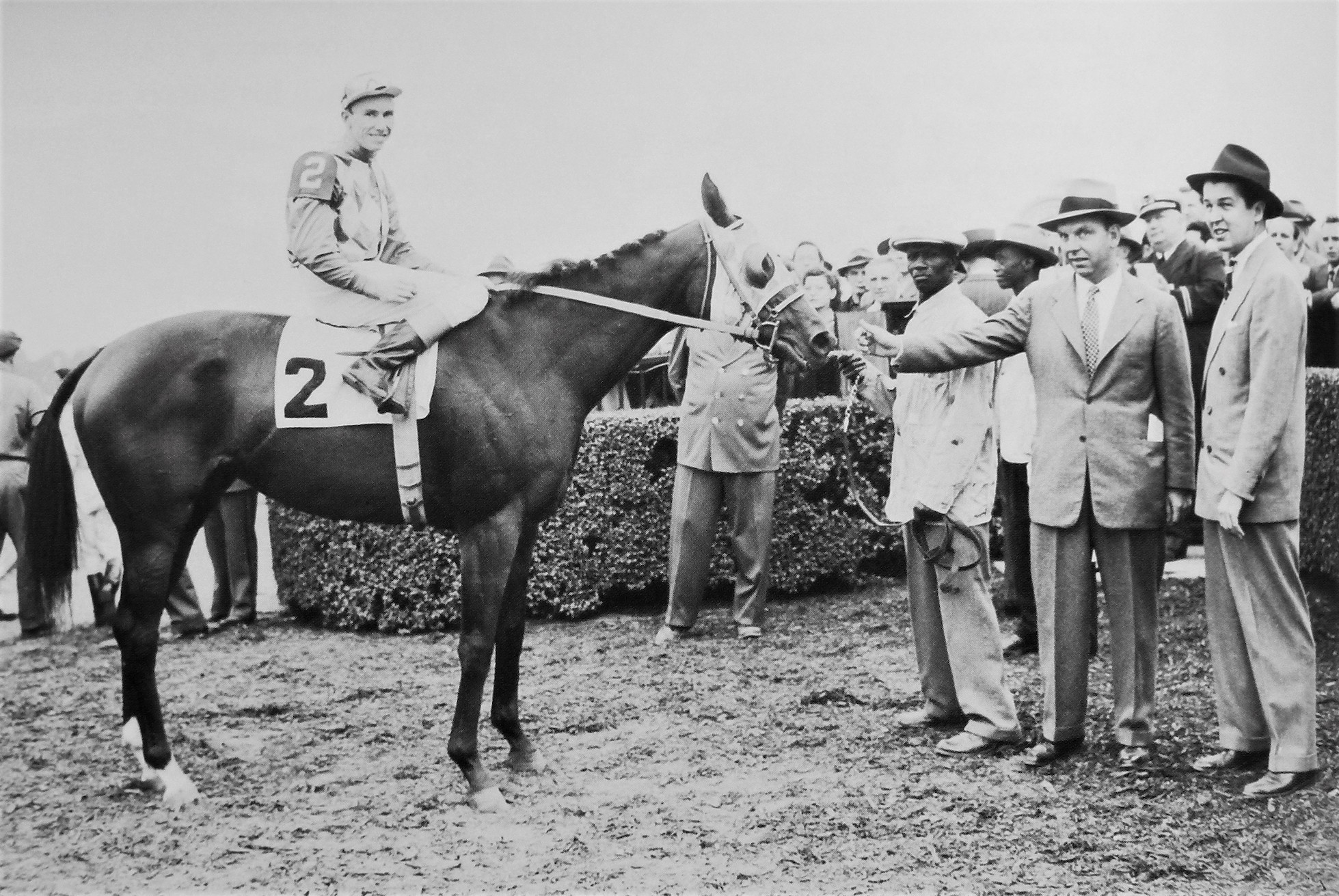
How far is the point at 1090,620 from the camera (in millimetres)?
4297

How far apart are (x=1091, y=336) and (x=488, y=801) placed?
8.54 ft

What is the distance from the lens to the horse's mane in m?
4.32

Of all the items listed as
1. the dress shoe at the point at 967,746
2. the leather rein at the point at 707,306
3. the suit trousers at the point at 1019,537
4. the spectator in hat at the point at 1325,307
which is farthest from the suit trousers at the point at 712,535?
the spectator in hat at the point at 1325,307

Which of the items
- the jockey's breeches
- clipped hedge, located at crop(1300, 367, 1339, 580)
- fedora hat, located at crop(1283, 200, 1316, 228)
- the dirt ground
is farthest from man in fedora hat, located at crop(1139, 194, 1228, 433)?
the jockey's breeches

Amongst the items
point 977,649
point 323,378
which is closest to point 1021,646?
point 977,649

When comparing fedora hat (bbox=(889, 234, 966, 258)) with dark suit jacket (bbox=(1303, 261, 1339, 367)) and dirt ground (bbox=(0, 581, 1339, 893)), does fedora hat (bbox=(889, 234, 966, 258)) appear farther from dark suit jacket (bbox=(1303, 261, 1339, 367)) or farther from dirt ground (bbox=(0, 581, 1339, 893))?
dark suit jacket (bbox=(1303, 261, 1339, 367))

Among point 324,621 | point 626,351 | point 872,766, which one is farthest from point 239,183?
point 872,766

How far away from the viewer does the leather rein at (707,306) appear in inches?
163

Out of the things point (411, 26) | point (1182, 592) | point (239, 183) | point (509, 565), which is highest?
point (411, 26)

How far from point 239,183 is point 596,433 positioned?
3397 millimetres

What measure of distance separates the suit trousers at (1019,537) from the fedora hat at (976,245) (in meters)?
1.06

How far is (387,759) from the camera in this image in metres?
4.57

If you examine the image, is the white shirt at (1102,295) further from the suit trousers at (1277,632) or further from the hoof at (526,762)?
the hoof at (526,762)

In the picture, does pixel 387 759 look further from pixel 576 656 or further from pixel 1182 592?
pixel 1182 592
